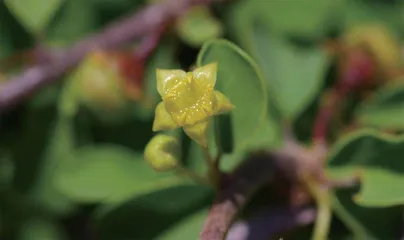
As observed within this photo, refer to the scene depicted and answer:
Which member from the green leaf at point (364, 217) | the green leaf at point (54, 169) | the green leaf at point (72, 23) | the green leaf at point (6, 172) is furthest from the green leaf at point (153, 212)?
the green leaf at point (72, 23)

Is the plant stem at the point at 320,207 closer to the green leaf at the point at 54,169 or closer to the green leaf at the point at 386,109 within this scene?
the green leaf at the point at 386,109

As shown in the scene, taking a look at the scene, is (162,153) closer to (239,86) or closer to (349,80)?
(239,86)

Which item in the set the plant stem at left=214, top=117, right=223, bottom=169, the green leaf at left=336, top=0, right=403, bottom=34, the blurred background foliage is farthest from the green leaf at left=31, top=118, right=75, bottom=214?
the green leaf at left=336, top=0, right=403, bottom=34

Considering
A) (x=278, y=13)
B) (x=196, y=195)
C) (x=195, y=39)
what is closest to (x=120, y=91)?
(x=195, y=39)

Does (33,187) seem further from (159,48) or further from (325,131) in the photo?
(325,131)

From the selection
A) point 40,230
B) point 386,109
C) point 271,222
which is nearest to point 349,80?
point 386,109

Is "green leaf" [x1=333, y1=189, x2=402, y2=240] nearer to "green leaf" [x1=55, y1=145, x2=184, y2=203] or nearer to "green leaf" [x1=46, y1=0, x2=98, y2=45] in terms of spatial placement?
"green leaf" [x1=55, y1=145, x2=184, y2=203]
